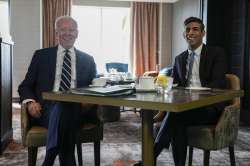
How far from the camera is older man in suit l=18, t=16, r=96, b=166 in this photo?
190 centimetres

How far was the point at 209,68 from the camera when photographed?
2.23 metres

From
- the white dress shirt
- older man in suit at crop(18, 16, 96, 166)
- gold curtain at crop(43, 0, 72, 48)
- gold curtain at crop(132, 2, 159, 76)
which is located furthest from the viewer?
gold curtain at crop(132, 2, 159, 76)

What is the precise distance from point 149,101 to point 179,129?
72 centimetres

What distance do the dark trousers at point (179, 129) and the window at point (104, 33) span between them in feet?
19.5

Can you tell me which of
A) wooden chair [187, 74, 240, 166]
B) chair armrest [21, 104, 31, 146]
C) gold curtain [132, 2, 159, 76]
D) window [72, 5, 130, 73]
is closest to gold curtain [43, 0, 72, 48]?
window [72, 5, 130, 73]

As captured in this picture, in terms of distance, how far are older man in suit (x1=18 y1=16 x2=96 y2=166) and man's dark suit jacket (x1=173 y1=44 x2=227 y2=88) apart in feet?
1.99

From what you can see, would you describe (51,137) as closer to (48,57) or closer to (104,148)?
(48,57)

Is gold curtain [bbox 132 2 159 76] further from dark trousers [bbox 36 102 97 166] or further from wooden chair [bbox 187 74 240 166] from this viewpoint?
dark trousers [bbox 36 102 97 166]

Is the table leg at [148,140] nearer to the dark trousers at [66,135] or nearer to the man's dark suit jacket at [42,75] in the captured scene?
the dark trousers at [66,135]

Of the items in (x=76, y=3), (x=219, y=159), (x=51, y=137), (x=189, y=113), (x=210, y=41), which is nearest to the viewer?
(x=51, y=137)

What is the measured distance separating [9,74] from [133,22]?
4.88 m

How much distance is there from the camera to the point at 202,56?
228 cm

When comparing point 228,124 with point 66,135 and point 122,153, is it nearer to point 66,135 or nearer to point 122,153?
point 66,135

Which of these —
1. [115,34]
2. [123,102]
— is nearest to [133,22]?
[115,34]
